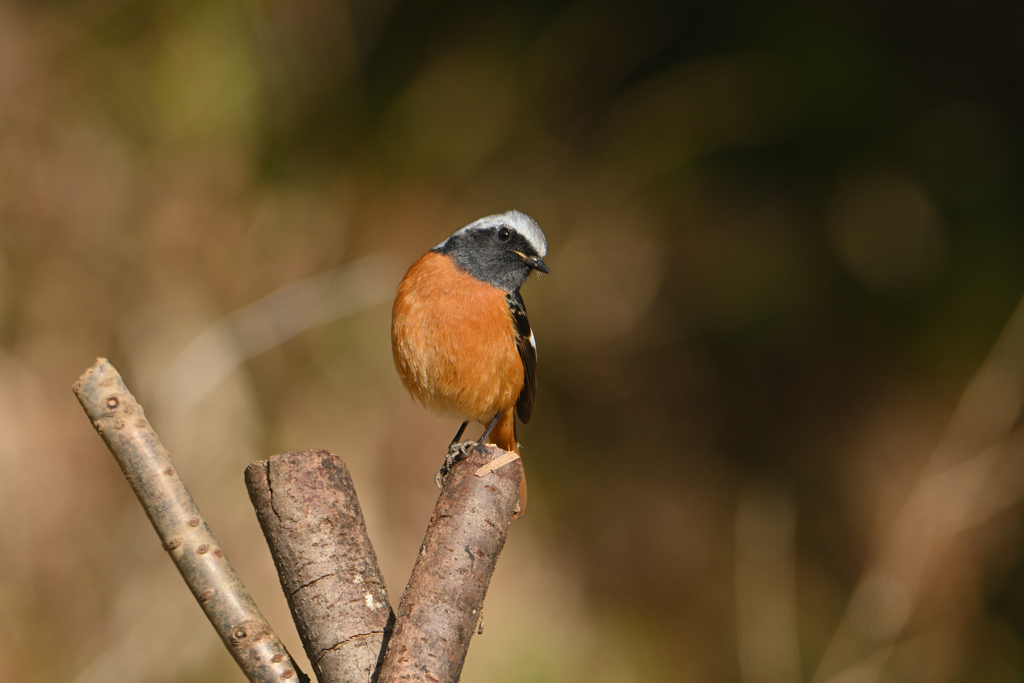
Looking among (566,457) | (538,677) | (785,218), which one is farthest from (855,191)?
(538,677)

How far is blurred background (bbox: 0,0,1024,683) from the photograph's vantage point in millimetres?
4082

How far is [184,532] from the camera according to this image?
1502 mm

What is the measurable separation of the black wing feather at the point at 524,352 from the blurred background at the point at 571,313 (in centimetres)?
169

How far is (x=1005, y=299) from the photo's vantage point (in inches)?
166

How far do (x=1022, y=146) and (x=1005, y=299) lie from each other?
3.06 feet

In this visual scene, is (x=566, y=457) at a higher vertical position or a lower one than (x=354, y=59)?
lower

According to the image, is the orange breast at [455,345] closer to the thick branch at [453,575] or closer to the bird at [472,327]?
the bird at [472,327]

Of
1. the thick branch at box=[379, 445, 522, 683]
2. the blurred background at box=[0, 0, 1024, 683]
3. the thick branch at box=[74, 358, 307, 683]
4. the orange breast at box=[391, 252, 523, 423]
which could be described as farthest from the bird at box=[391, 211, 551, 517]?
the blurred background at box=[0, 0, 1024, 683]

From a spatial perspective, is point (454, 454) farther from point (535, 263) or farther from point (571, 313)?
point (571, 313)

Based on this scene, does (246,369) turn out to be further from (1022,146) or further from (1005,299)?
(1022,146)

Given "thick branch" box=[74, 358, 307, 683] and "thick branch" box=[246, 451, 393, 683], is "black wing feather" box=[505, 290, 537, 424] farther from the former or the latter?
"thick branch" box=[74, 358, 307, 683]

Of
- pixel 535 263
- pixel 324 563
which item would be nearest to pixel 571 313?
pixel 535 263

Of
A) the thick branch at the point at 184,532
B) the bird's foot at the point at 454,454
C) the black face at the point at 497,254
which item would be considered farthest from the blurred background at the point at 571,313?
the thick branch at the point at 184,532

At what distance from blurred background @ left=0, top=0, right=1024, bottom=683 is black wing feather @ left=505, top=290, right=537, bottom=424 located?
1689mm
